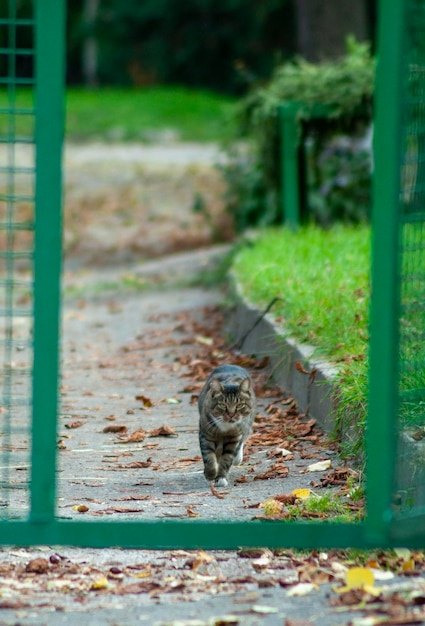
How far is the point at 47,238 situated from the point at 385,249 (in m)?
1.07

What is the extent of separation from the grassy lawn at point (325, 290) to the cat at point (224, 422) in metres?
0.47

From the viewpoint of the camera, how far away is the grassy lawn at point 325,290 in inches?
208

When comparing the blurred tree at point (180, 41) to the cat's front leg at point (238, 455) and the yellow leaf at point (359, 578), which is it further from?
the yellow leaf at point (359, 578)

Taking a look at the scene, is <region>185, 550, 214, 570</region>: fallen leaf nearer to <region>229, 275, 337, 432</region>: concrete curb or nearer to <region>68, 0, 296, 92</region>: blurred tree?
<region>229, 275, 337, 432</region>: concrete curb

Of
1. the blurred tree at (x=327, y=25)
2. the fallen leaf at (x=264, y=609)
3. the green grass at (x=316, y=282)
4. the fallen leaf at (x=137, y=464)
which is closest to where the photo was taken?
the fallen leaf at (x=264, y=609)

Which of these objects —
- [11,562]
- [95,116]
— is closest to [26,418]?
[11,562]

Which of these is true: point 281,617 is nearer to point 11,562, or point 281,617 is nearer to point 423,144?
point 11,562

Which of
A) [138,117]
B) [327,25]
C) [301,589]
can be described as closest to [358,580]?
[301,589]

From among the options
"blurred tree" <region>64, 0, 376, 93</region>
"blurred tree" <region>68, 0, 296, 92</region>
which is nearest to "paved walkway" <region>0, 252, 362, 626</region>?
"blurred tree" <region>64, 0, 376, 93</region>

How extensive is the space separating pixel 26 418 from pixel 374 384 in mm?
3526

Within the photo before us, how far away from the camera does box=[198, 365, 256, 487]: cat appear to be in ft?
16.6

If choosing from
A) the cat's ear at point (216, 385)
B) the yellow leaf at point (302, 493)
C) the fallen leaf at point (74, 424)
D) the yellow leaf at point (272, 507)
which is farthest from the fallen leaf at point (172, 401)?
the yellow leaf at point (272, 507)

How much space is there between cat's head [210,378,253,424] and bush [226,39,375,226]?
6.26m

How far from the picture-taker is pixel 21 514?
4262mm
